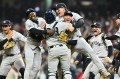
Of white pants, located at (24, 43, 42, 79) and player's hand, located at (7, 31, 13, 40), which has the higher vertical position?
player's hand, located at (7, 31, 13, 40)

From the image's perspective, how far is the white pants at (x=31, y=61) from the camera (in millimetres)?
13342

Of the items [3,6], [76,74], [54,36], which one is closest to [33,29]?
[54,36]

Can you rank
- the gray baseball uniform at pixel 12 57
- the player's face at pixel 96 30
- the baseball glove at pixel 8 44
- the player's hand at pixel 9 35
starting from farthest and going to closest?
the player's face at pixel 96 30
the gray baseball uniform at pixel 12 57
the player's hand at pixel 9 35
the baseball glove at pixel 8 44

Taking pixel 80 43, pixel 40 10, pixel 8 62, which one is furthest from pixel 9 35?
pixel 40 10

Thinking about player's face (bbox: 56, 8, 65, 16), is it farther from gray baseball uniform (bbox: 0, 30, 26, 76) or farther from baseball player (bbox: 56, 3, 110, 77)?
gray baseball uniform (bbox: 0, 30, 26, 76)

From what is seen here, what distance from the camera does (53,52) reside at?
1275cm

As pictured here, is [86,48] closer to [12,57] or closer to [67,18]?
[67,18]

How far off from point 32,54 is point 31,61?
206 mm

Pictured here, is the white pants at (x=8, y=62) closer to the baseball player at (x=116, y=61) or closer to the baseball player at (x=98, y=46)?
the baseball player at (x=98, y=46)

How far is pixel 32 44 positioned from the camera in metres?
13.7

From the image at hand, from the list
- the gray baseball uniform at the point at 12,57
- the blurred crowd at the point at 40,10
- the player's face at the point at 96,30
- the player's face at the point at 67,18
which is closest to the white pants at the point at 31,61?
the gray baseball uniform at the point at 12,57

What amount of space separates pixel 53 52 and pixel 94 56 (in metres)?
1.04

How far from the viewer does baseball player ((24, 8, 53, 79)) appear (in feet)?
43.8

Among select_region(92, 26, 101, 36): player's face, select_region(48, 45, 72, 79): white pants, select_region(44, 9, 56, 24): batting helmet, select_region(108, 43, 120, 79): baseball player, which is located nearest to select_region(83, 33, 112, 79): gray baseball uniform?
select_region(92, 26, 101, 36): player's face
